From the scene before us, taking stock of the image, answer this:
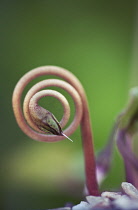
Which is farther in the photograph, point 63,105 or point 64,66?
point 64,66

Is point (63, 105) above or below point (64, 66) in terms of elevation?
below

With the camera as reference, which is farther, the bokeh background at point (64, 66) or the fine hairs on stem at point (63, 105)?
the bokeh background at point (64, 66)

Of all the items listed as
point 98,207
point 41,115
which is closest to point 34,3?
point 41,115

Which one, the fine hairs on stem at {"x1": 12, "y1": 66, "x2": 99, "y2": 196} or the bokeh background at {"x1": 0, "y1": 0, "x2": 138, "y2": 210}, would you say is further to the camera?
the bokeh background at {"x1": 0, "y1": 0, "x2": 138, "y2": 210}
